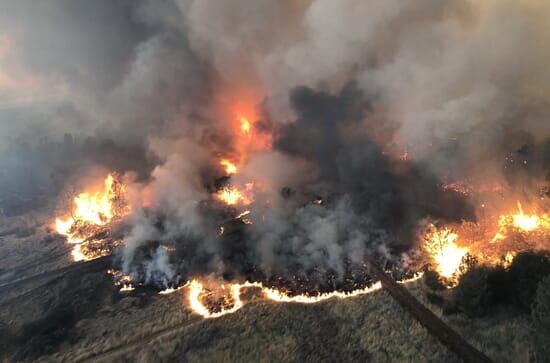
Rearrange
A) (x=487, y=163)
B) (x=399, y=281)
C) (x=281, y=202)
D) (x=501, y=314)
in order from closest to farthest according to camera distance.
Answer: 1. (x=501, y=314)
2. (x=399, y=281)
3. (x=487, y=163)
4. (x=281, y=202)

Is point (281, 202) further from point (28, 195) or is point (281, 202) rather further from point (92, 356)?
point (28, 195)

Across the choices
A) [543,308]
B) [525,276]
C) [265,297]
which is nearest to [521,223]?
[525,276]

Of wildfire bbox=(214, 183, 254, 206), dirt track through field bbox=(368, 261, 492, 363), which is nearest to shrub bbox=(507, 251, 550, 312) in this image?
dirt track through field bbox=(368, 261, 492, 363)

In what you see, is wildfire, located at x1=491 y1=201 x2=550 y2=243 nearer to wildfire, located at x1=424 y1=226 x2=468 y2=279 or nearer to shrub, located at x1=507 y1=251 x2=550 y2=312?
wildfire, located at x1=424 y1=226 x2=468 y2=279

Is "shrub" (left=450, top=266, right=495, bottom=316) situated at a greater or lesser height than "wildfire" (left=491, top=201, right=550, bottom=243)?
lesser

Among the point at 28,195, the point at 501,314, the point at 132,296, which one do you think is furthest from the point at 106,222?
the point at 501,314

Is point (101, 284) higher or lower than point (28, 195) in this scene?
lower

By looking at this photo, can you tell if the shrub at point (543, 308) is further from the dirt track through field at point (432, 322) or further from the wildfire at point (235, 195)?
the wildfire at point (235, 195)
